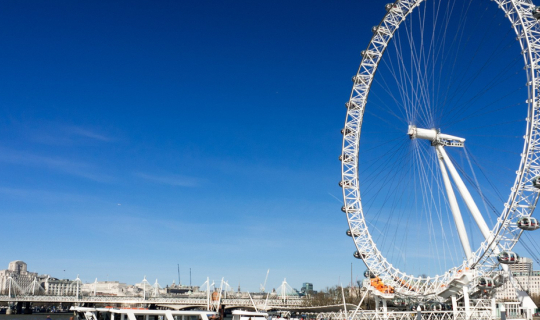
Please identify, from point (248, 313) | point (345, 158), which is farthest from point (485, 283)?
point (345, 158)

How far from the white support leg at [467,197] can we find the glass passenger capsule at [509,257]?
260cm

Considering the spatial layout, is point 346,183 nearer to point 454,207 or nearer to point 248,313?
point 454,207

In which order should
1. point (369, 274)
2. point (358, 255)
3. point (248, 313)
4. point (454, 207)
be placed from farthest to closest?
point (369, 274) → point (358, 255) → point (454, 207) → point (248, 313)

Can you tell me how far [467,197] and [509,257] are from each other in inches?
287

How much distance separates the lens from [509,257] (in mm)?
43062

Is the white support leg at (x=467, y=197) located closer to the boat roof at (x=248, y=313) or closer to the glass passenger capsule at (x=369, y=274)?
the glass passenger capsule at (x=369, y=274)

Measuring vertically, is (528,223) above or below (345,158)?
below

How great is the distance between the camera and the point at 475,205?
48531mm

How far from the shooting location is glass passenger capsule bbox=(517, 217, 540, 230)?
1604 inches

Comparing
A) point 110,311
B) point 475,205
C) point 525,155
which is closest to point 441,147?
point 475,205

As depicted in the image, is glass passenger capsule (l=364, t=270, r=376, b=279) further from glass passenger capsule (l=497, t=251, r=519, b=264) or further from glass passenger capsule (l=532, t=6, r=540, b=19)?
glass passenger capsule (l=532, t=6, r=540, b=19)

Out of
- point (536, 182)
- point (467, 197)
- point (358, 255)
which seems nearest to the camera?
point (536, 182)

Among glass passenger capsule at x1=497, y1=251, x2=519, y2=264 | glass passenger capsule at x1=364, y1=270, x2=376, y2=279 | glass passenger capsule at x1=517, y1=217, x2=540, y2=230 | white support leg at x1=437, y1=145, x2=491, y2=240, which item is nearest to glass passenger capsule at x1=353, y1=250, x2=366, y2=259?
glass passenger capsule at x1=364, y1=270, x2=376, y2=279

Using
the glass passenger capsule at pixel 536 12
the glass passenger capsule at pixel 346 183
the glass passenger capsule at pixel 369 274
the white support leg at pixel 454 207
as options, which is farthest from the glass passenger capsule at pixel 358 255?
the glass passenger capsule at pixel 536 12
